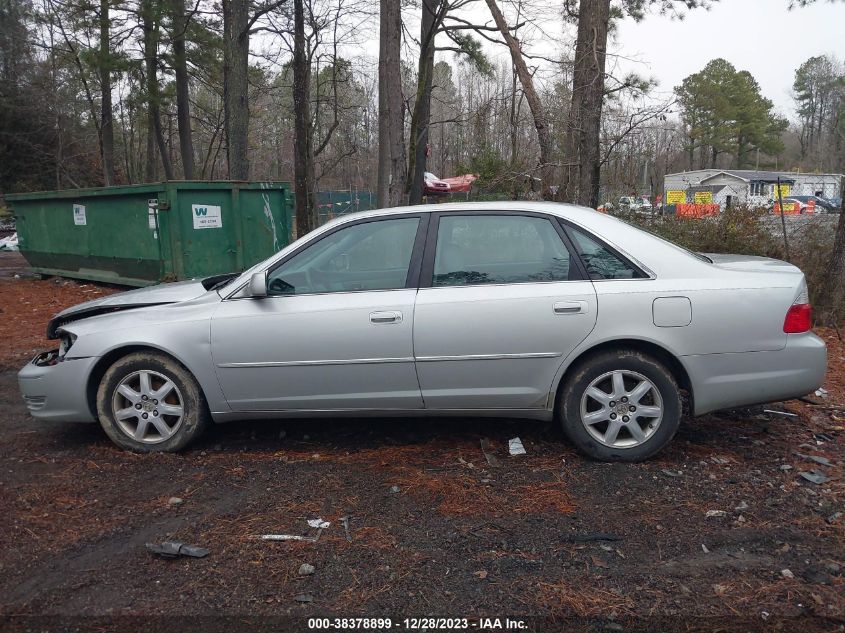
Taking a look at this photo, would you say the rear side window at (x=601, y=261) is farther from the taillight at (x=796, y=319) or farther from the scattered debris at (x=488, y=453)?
the scattered debris at (x=488, y=453)

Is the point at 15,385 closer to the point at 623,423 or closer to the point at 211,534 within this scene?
the point at 211,534

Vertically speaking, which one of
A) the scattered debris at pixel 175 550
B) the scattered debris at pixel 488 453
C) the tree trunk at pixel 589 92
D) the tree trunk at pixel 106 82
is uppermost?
the tree trunk at pixel 106 82

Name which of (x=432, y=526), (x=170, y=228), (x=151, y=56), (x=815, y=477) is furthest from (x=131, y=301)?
(x=151, y=56)

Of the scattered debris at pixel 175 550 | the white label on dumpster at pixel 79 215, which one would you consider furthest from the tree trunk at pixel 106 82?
the scattered debris at pixel 175 550

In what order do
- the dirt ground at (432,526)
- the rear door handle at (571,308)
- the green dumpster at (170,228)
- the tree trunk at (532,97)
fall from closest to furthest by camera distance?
the dirt ground at (432,526) < the rear door handle at (571,308) < the green dumpster at (170,228) < the tree trunk at (532,97)

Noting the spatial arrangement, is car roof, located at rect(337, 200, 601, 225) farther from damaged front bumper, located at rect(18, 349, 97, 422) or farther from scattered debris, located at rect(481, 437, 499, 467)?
damaged front bumper, located at rect(18, 349, 97, 422)

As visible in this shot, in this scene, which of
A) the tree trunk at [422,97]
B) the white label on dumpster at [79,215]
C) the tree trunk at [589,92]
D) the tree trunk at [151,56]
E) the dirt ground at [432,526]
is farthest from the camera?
the tree trunk at [151,56]

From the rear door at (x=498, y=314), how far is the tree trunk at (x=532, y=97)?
21.5ft

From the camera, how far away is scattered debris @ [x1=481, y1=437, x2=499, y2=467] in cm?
418

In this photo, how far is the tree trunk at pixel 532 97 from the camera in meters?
11.1

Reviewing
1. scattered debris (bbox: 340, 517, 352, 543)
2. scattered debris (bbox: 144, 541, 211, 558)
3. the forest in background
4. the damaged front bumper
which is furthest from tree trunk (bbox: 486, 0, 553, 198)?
scattered debris (bbox: 144, 541, 211, 558)

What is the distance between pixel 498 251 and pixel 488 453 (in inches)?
52.1

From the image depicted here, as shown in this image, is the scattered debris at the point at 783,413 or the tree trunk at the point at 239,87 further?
the tree trunk at the point at 239,87

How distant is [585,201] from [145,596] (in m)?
8.02
